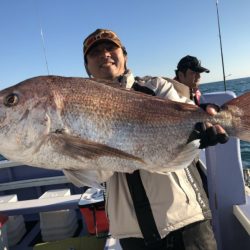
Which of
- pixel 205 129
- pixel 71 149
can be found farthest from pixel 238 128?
pixel 71 149

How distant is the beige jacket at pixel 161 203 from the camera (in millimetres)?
2498

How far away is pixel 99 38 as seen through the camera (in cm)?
282

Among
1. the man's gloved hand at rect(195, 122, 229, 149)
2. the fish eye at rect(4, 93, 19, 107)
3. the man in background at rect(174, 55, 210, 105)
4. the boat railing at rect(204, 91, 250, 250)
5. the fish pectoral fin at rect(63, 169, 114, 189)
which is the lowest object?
the boat railing at rect(204, 91, 250, 250)

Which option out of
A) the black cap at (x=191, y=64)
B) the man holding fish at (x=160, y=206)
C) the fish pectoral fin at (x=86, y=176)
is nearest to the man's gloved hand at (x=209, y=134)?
the man holding fish at (x=160, y=206)

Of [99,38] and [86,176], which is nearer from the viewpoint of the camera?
[86,176]

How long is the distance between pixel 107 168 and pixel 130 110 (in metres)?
0.39

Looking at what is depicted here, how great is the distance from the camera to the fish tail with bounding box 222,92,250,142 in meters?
2.45

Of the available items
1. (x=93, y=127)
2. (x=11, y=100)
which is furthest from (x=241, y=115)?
(x=11, y=100)

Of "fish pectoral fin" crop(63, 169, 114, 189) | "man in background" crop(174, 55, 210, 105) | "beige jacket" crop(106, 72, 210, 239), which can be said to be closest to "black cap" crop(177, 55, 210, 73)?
"man in background" crop(174, 55, 210, 105)

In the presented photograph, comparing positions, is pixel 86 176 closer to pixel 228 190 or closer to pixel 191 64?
pixel 228 190

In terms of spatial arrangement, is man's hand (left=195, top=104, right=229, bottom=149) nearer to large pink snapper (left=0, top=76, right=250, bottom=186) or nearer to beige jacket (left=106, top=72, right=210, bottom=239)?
large pink snapper (left=0, top=76, right=250, bottom=186)

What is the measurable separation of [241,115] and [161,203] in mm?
803

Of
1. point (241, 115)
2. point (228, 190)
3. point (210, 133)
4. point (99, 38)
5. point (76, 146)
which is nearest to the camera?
point (76, 146)

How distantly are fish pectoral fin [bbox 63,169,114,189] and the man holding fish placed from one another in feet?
0.96
